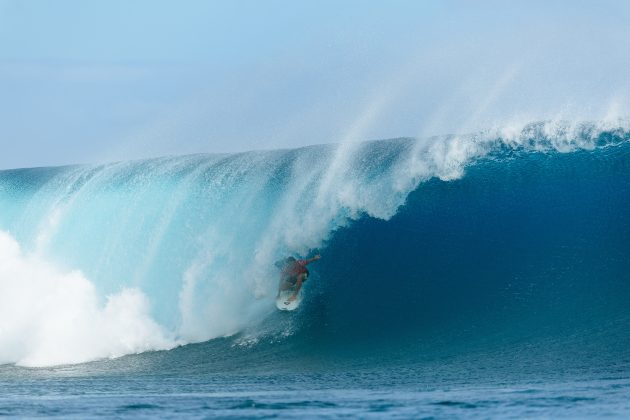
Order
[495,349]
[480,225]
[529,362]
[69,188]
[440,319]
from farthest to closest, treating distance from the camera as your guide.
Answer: [69,188] < [480,225] < [440,319] < [495,349] < [529,362]

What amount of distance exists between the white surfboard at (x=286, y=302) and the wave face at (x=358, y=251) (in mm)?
157

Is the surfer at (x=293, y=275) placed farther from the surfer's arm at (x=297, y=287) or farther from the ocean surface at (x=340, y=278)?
the ocean surface at (x=340, y=278)

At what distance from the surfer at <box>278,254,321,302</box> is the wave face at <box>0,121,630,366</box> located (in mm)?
187

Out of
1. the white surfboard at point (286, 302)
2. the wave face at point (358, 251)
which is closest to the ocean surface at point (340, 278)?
the wave face at point (358, 251)

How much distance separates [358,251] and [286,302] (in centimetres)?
152

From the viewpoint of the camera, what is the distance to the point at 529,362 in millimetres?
10258

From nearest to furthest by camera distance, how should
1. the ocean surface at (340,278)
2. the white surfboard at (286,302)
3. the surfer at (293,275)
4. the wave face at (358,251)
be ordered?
the ocean surface at (340,278)
the wave face at (358,251)
the white surfboard at (286,302)
the surfer at (293,275)

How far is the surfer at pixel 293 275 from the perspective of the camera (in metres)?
13.6

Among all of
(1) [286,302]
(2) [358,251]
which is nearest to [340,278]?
(2) [358,251]

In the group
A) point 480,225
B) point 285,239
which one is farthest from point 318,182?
point 480,225

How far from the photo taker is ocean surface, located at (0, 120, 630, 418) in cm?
1026

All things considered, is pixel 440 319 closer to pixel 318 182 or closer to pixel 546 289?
pixel 546 289

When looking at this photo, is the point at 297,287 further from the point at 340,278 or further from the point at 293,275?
the point at 340,278

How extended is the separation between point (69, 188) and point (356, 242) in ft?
24.5
